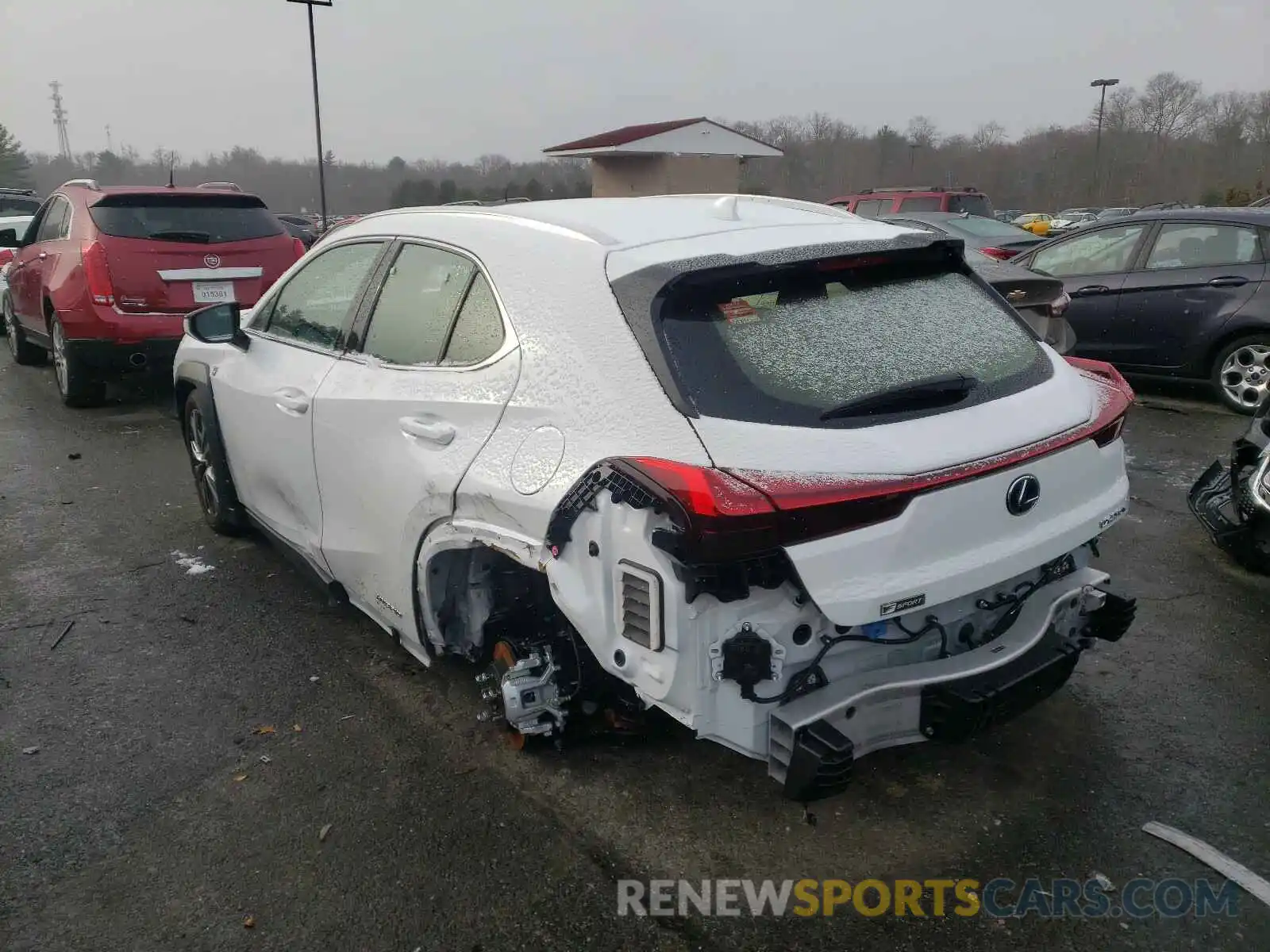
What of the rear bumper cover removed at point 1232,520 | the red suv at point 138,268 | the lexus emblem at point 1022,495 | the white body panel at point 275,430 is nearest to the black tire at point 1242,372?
the rear bumper cover removed at point 1232,520

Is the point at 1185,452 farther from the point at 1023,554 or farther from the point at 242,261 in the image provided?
the point at 242,261

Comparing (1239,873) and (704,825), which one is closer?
(1239,873)

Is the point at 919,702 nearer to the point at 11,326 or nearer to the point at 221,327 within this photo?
the point at 221,327

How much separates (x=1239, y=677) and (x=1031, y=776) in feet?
3.82

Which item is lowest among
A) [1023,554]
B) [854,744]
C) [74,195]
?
[854,744]

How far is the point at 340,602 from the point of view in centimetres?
390

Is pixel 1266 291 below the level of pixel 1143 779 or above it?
above

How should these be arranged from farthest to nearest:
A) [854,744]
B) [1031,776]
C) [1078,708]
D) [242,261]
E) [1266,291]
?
[242,261], [1266,291], [1078,708], [1031,776], [854,744]

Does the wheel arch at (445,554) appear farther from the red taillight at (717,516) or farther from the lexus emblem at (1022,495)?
the lexus emblem at (1022,495)

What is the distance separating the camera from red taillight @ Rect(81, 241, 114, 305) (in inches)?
297

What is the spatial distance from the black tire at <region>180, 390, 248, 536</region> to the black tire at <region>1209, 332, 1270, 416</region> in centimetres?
706

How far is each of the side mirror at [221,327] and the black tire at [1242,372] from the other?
6.99 m

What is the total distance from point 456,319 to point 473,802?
1.47 meters

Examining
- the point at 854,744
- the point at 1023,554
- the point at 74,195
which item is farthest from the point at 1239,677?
the point at 74,195
